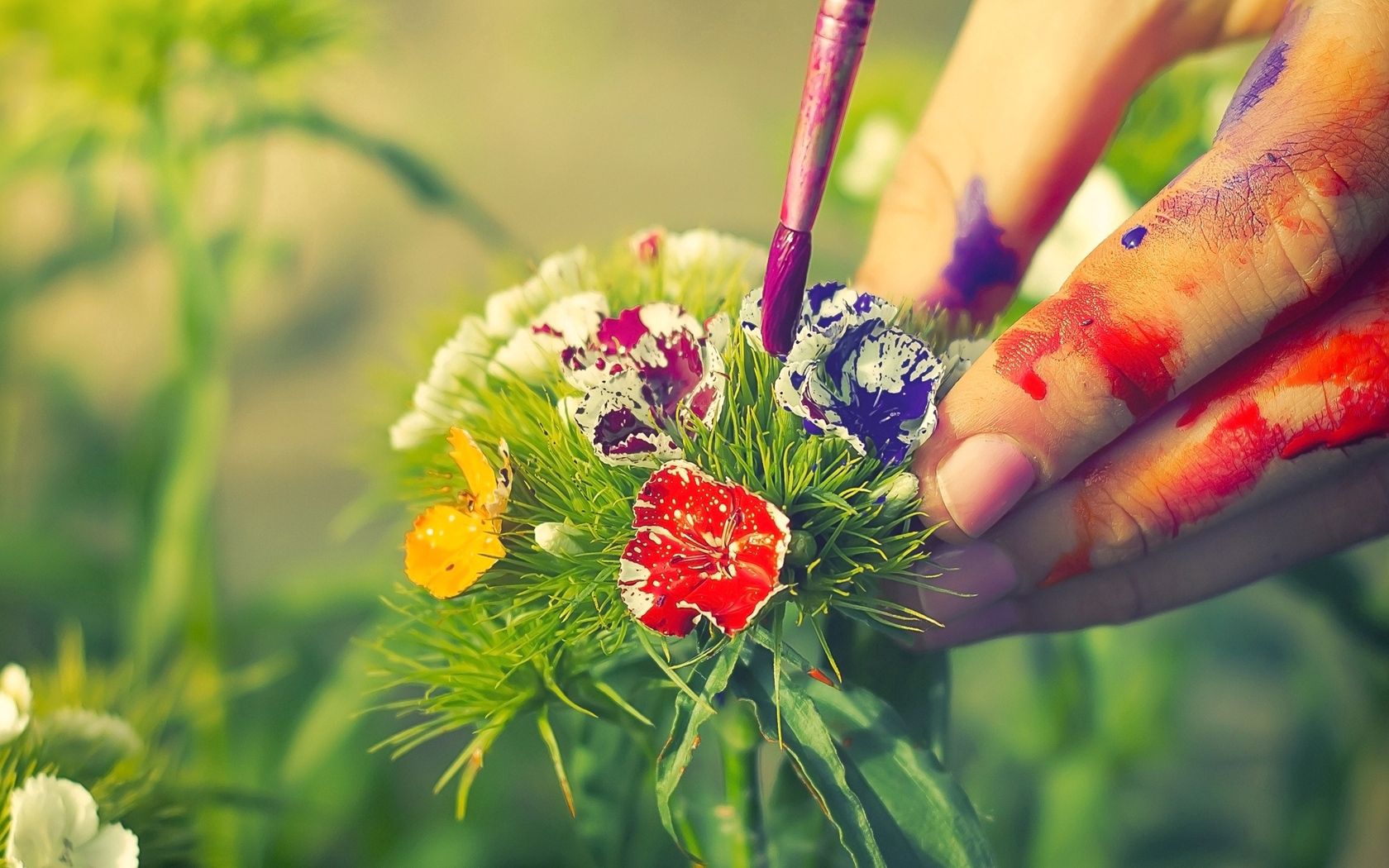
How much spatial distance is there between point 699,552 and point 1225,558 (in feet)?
0.66

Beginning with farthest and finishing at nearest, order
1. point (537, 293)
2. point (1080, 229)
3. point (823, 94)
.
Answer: point (1080, 229)
point (537, 293)
point (823, 94)

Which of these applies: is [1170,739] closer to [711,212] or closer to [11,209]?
[711,212]

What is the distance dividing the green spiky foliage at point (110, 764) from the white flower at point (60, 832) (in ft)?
0.06

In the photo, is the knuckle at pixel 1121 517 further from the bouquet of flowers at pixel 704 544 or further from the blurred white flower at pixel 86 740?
the blurred white flower at pixel 86 740

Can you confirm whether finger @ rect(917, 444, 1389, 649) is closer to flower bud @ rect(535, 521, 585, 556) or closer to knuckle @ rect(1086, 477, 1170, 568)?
knuckle @ rect(1086, 477, 1170, 568)

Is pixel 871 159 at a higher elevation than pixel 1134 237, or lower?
higher

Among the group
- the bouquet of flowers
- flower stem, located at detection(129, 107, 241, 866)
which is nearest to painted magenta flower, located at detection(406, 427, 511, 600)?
the bouquet of flowers

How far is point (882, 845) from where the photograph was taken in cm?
25

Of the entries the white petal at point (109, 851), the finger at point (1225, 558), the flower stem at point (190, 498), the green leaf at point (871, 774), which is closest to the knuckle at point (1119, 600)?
the finger at point (1225, 558)

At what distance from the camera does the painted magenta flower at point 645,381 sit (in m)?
0.24

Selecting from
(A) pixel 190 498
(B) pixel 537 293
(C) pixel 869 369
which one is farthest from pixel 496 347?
(A) pixel 190 498

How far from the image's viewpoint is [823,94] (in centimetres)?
22

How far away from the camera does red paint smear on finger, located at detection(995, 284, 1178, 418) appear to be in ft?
0.87

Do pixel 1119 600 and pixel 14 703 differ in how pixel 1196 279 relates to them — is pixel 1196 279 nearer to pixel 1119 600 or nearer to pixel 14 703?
pixel 1119 600
